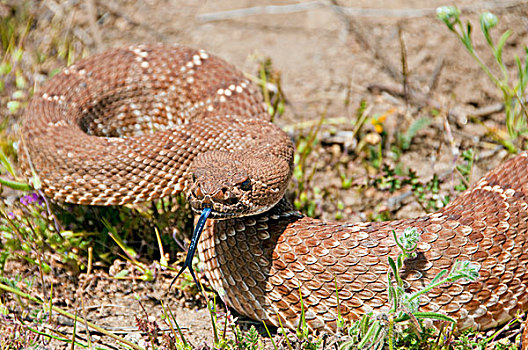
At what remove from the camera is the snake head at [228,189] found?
12.9 ft

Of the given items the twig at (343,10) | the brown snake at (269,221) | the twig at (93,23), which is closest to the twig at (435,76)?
the twig at (343,10)

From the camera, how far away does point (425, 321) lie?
389 cm

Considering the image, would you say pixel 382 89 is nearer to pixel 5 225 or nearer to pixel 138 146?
pixel 138 146

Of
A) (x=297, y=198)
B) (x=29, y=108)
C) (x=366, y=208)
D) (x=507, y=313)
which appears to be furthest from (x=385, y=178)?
(x=29, y=108)

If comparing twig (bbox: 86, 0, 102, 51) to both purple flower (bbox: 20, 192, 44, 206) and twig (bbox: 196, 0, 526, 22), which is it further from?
purple flower (bbox: 20, 192, 44, 206)

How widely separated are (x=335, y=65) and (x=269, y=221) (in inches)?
134

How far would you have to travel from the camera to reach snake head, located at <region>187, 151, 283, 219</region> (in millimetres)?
3939

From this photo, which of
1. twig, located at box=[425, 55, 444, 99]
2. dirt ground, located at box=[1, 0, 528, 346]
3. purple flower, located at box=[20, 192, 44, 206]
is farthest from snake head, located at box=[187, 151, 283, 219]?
twig, located at box=[425, 55, 444, 99]

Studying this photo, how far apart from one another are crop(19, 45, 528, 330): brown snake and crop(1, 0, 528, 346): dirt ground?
701mm

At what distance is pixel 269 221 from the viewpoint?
425 centimetres

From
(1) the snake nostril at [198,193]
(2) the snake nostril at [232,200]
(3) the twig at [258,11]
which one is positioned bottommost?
(2) the snake nostril at [232,200]

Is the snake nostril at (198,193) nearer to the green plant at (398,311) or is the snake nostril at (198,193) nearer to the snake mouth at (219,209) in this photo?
the snake mouth at (219,209)

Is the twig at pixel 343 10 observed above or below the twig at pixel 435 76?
above

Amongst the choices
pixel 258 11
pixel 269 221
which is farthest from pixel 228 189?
pixel 258 11
